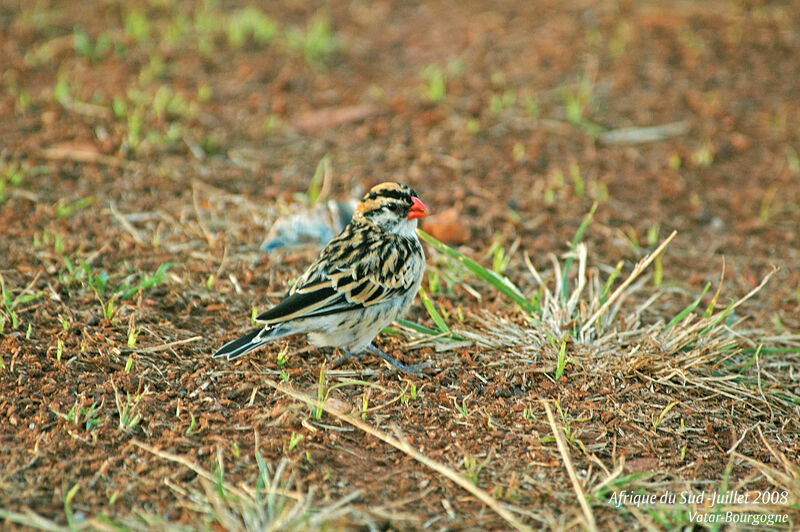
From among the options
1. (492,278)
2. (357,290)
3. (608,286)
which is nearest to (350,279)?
(357,290)

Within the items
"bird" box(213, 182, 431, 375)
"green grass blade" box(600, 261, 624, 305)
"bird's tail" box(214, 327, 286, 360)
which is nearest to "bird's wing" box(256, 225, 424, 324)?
"bird" box(213, 182, 431, 375)

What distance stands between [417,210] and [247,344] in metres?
1.53

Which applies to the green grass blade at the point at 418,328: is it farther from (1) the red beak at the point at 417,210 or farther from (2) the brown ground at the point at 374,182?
(1) the red beak at the point at 417,210

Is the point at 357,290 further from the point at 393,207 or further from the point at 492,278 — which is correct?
the point at 492,278

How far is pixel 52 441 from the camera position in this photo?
13.4 feet

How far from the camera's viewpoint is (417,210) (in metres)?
5.52

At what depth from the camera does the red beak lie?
5500mm

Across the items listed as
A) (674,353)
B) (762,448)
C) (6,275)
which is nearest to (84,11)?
(6,275)

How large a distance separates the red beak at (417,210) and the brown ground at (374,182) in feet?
2.20

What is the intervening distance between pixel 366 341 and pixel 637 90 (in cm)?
529

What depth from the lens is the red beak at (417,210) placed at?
5500 millimetres

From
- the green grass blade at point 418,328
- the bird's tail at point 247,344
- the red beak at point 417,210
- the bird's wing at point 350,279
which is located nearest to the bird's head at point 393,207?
the red beak at point 417,210

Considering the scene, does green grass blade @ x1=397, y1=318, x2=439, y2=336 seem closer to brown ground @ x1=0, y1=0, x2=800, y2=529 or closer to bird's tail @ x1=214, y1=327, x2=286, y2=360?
brown ground @ x1=0, y1=0, x2=800, y2=529

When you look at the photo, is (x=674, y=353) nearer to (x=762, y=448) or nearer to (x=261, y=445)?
(x=762, y=448)
